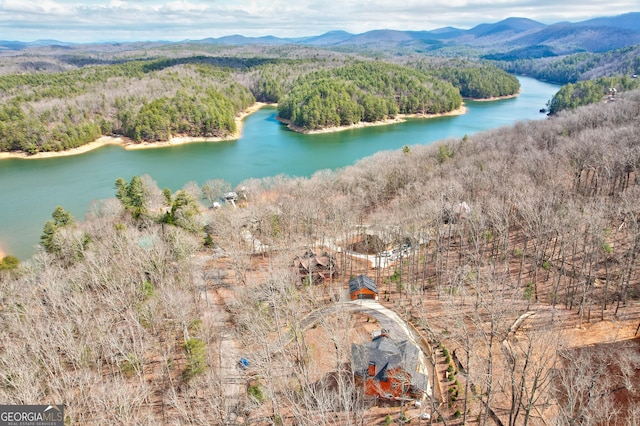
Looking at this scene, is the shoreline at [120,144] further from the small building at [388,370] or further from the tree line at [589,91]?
the tree line at [589,91]

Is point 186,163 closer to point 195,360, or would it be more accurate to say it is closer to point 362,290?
point 362,290

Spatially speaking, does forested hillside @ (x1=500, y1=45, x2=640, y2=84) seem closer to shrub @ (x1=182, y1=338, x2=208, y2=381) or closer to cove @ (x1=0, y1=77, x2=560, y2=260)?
cove @ (x1=0, y1=77, x2=560, y2=260)

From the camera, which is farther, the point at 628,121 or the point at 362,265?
the point at 628,121

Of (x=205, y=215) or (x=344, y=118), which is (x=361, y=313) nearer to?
(x=205, y=215)

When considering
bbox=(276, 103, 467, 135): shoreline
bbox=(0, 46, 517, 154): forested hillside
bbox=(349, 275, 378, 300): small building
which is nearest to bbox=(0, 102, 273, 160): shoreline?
bbox=(0, 46, 517, 154): forested hillside

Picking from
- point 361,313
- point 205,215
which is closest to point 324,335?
point 361,313

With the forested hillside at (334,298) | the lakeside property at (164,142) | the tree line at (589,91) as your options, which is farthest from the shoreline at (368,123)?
the forested hillside at (334,298)
